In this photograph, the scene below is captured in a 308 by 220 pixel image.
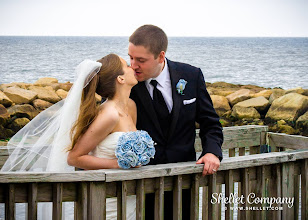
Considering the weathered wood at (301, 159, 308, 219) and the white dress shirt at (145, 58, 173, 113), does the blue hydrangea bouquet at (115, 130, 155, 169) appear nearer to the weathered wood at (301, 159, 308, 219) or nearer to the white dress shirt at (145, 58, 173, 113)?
the white dress shirt at (145, 58, 173, 113)

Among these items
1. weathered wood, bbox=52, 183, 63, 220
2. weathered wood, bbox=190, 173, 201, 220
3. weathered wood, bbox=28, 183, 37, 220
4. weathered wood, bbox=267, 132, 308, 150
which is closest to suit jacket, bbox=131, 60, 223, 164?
weathered wood, bbox=190, 173, 201, 220

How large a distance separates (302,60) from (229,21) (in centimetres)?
850

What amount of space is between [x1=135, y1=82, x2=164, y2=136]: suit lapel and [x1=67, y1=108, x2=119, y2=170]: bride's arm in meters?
0.28

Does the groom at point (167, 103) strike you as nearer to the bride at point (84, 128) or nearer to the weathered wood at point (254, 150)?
the bride at point (84, 128)

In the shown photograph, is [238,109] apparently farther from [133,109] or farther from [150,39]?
[150,39]

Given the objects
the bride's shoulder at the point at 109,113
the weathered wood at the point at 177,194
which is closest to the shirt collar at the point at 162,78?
the bride's shoulder at the point at 109,113

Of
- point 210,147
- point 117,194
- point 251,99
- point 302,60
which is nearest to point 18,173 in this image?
point 117,194

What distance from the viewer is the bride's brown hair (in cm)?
269

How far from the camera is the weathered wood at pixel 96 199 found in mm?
2408

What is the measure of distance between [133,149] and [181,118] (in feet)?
1.98

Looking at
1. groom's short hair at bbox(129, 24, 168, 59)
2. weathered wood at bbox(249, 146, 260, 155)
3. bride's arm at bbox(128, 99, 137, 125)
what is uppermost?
groom's short hair at bbox(129, 24, 168, 59)

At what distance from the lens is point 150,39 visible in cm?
288

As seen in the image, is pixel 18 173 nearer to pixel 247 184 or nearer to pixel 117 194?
pixel 117 194

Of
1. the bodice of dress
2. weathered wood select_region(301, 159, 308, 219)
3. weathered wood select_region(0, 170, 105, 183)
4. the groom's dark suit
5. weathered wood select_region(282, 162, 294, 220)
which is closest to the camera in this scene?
weathered wood select_region(0, 170, 105, 183)
